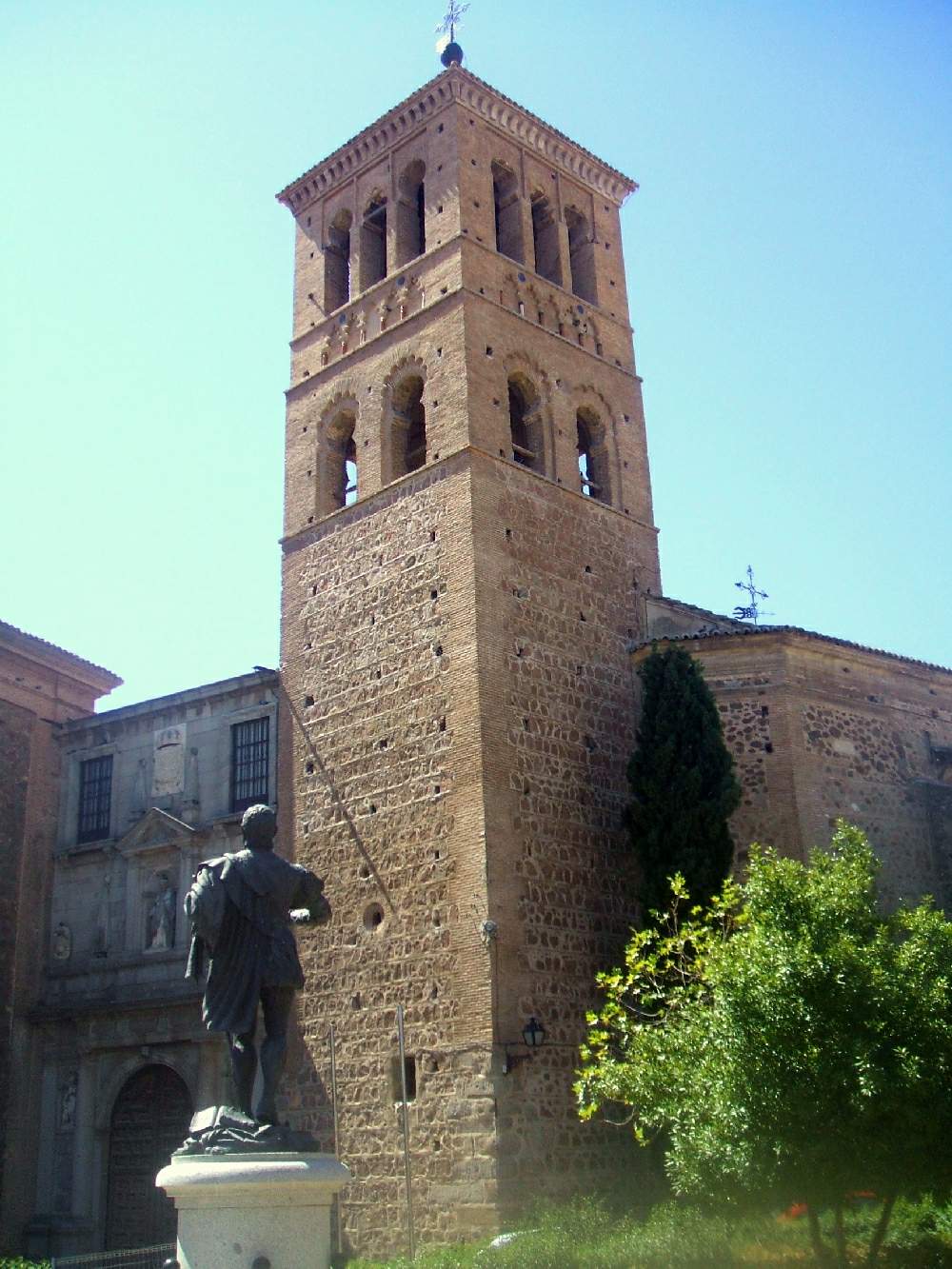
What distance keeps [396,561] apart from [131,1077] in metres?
9.54

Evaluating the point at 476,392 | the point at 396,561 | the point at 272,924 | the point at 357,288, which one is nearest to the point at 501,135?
the point at 357,288

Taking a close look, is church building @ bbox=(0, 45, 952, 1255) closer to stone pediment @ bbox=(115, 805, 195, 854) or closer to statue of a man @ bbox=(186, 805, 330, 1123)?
stone pediment @ bbox=(115, 805, 195, 854)

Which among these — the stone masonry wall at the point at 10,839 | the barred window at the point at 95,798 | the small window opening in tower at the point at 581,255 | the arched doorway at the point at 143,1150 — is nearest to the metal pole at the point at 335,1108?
the arched doorway at the point at 143,1150

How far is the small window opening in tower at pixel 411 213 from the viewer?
24.4 meters

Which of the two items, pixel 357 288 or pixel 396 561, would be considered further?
pixel 357 288

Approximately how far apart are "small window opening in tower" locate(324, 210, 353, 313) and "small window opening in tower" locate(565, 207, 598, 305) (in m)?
4.28

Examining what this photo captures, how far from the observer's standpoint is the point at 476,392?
2166cm

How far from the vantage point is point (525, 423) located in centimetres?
2330

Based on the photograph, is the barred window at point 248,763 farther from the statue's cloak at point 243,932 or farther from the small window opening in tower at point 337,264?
the statue's cloak at point 243,932

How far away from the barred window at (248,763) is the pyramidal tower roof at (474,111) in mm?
10956

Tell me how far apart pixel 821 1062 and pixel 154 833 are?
1488cm

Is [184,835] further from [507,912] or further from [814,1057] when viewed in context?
[814,1057]

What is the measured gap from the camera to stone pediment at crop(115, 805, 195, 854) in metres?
23.1

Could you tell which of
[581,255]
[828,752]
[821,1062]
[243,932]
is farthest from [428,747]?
[581,255]
